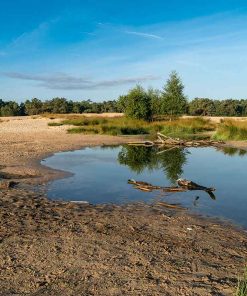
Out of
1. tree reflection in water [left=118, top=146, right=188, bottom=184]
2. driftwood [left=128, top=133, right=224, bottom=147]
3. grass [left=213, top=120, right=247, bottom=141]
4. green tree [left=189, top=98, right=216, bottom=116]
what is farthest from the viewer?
green tree [left=189, top=98, right=216, bottom=116]

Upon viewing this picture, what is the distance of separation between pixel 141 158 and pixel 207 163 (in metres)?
4.39

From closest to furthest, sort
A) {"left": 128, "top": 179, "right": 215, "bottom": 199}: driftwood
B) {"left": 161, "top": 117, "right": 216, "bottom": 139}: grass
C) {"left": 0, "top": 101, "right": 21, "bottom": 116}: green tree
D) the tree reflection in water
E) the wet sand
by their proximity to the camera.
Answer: the wet sand < {"left": 128, "top": 179, "right": 215, "bottom": 199}: driftwood < the tree reflection in water < {"left": 161, "top": 117, "right": 216, "bottom": 139}: grass < {"left": 0, "top": 101, "right": 21, "bottom": 116}: green tree

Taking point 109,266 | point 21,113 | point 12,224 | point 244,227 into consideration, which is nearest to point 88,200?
point 12,224

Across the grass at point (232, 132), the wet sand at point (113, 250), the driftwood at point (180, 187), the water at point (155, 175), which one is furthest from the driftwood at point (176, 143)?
the wet sand at point (113, 250)

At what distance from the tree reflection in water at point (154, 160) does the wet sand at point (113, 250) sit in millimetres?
7189

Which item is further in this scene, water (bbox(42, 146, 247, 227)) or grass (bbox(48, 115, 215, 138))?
grass (bbox(48, 115, 215, 138))

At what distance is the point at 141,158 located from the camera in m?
26.3

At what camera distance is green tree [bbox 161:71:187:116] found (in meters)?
66.1

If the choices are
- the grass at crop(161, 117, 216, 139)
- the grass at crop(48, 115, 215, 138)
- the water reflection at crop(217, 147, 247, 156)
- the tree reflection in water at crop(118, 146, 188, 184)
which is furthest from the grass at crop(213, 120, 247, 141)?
the tree reflection in water at crop(118, 146, 188, 184)

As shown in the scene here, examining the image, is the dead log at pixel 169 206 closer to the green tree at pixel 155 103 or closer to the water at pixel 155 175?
the water at pixel 155 175

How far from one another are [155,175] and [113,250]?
11.5 m

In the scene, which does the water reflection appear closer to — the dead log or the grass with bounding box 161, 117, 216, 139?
the grass with bounding box 161, 117, 216, 139

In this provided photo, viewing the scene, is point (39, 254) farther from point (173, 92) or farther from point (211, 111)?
point (211, 111)

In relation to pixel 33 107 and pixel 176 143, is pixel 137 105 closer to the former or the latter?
pixel 176 143
